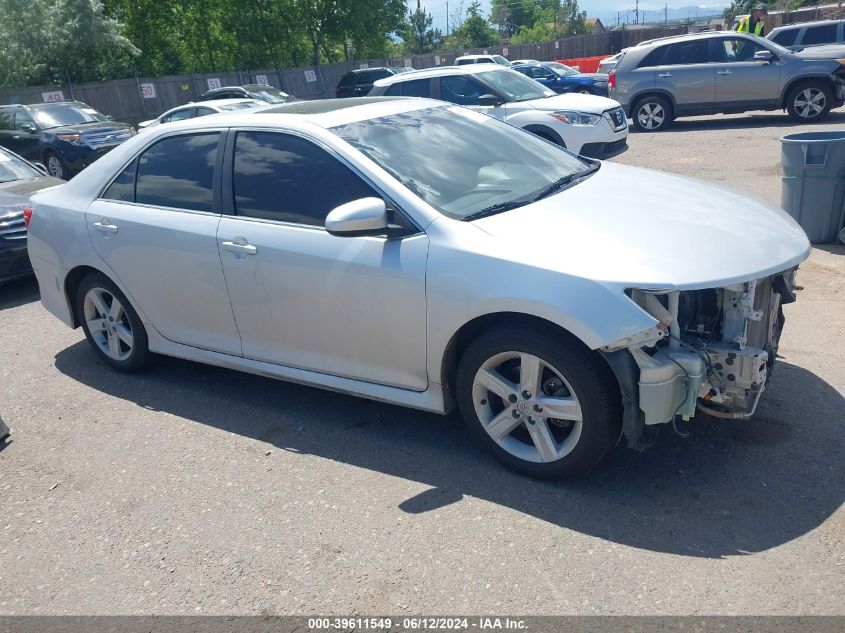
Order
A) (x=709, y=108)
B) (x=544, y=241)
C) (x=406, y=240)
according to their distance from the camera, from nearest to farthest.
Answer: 1. (x=544, y=241)
2. (x=406, y=240)
3. (x=709, y=108)

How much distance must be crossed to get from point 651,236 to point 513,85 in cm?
969

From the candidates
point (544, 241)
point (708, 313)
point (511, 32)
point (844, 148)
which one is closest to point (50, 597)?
point (544, 241)

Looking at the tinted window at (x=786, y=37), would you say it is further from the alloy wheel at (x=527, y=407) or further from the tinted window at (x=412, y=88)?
the alloy wheel at (x=527, y=407)

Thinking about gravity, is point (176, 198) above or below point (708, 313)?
above

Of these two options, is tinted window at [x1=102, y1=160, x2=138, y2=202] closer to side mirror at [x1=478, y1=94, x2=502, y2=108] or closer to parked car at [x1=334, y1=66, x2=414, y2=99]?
side mirror at [x1=478, y1=94, x2=502, y2=108]

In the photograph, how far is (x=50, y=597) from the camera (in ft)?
10.5

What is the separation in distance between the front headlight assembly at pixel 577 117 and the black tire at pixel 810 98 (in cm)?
587

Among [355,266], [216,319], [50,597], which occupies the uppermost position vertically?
[355,266]

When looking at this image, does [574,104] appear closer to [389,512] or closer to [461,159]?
[461,159]

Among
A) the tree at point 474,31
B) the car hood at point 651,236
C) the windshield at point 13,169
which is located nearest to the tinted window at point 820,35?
the car hood at point 651,236

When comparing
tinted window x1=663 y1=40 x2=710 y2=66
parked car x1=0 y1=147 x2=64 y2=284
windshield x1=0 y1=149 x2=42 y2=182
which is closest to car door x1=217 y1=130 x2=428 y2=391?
parked car x1=0 y1=147 x2=64 y2=284

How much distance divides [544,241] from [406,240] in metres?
0.68

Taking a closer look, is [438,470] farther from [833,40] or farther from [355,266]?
[833,40]

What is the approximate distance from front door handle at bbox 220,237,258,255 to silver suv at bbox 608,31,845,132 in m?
13.5
